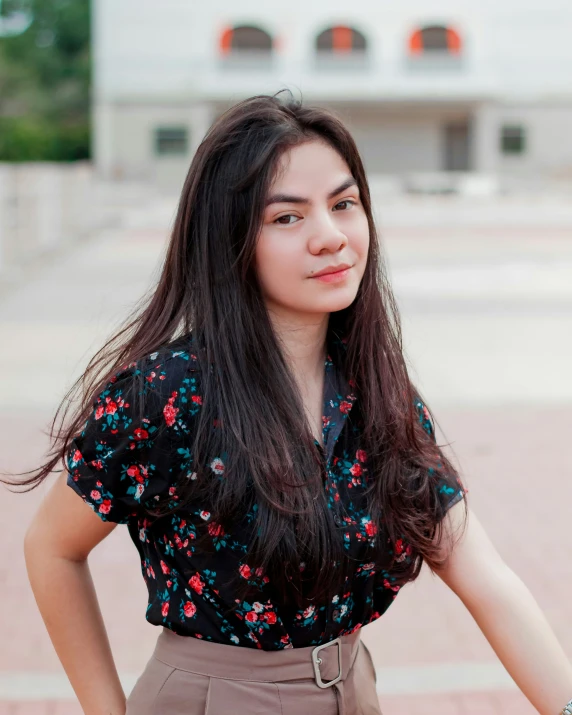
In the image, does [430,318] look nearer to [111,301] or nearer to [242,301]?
[111,301]

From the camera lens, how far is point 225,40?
40.9 metres

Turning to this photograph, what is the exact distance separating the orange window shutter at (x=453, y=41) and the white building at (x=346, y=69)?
5cm

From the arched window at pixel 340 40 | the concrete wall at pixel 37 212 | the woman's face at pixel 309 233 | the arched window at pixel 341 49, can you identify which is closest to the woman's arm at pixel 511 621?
the woman's face at pixel 309 233

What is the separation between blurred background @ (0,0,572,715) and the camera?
162 inches

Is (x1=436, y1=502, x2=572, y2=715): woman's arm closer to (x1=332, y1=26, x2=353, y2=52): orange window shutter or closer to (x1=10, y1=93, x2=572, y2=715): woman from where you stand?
(x1=10, y1=93, x2=572, y2=715): woman

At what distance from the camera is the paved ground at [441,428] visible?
370 centimetres

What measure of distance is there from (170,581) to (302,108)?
75 centimetres

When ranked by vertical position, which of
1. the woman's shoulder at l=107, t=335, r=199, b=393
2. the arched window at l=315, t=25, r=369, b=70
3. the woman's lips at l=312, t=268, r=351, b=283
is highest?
the arched window at l=315, t=25, r=369, b=70

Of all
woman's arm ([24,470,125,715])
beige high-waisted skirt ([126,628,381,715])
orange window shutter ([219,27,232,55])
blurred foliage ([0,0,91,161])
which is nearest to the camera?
beige high-waisted skirt ([126,628,381,715])

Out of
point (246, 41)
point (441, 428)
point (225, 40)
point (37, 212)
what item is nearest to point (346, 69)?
point (246, 41)

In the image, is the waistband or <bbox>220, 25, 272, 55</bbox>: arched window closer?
the waistband

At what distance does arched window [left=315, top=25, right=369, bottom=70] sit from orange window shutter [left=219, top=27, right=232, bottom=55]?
3.18 meters

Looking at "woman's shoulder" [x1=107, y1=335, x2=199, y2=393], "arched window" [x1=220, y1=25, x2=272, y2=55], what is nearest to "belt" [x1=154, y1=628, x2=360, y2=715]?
"woman's shoulder" [x1=107, y1=335, x2=199, y2=393]

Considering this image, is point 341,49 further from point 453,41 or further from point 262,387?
point 262,387
